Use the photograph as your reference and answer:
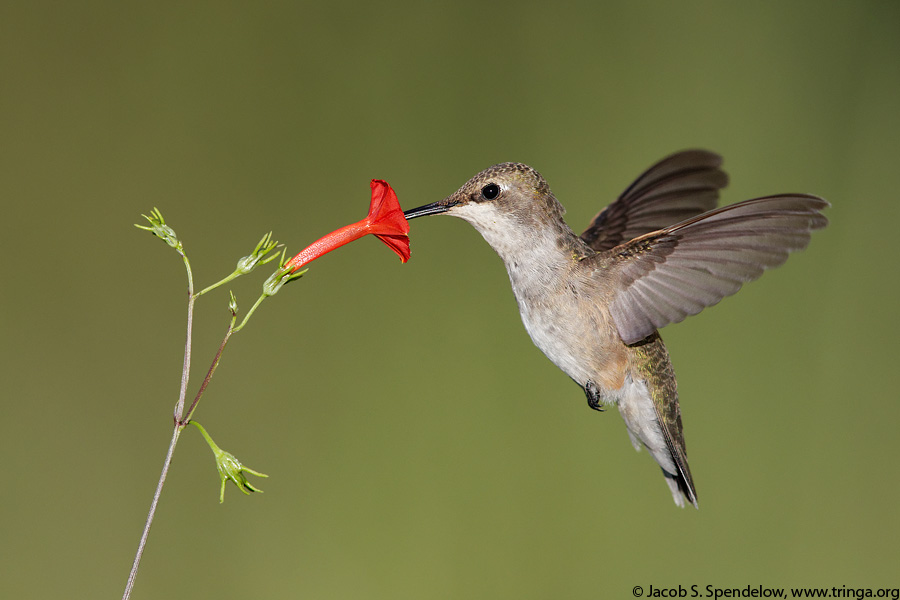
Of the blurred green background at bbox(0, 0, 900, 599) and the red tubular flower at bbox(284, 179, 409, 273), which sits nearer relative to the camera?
the red tubular flower at bbox(284, 179, 409, 273)

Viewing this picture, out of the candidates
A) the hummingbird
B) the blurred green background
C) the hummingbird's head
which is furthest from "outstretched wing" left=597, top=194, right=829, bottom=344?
the blurred green background

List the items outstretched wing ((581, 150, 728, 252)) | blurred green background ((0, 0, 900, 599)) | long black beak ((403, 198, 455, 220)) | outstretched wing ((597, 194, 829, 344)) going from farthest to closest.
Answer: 1. blurred green background ((0, 0, 900, 599))
2. outstretched wing ((581, 150, 728, 252))
3. long black beak ((403, 198, 455, 220))
4. outstretched wing ((597, 194, 829, 344))

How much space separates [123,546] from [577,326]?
2110 millimetres

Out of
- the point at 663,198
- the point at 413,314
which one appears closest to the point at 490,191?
the point at 663,198

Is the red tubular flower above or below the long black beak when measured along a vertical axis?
below

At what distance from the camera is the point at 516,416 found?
3.24 m

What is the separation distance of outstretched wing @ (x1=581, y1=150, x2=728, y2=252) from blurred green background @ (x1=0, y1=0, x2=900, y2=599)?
1146 millimetres

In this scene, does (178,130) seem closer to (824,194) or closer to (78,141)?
(78,141)

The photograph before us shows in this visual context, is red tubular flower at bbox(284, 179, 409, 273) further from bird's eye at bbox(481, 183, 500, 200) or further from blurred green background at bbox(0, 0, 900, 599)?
blurred green background at bbox(0, 0, 900, 599)

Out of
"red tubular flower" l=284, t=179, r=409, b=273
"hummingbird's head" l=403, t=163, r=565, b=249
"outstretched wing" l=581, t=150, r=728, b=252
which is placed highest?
"outstretched wing" l=581, t=150, r=728, b=252

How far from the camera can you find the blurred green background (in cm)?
286

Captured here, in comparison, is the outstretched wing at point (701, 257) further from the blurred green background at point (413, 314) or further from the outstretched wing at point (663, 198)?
the blurred green background at point (413, 314)

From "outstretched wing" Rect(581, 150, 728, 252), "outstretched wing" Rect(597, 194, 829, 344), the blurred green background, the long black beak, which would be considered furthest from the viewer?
the blurred green background

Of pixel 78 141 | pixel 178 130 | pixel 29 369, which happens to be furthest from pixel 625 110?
pixel 29 369
